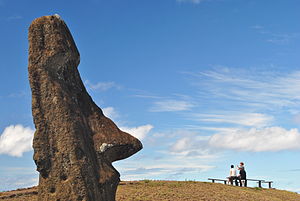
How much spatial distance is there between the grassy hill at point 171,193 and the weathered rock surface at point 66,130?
24.7 feet

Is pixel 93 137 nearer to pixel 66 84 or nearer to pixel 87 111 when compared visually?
pixel 87 111

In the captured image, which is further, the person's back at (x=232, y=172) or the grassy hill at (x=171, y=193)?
the person's back at (x=232, y=172)

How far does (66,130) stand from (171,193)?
10669 millimetres

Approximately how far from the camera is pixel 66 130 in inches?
397

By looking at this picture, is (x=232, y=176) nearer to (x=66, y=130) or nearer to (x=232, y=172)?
(x=232, y=172)

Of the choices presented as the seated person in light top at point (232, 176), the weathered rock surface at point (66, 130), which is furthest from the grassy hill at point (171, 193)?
the weathered rock surface at point (66, 130)

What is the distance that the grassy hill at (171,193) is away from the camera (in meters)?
18.6

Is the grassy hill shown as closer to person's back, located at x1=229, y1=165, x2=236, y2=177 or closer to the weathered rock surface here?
person's back, located at x1=229, y1=165, x2=236, y2=177

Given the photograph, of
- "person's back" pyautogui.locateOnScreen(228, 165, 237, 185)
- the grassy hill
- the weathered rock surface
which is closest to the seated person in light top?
"person's back" pyautogui.locateOnScreen(228, 165, 237, 185)

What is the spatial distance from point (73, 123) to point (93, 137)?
78cm

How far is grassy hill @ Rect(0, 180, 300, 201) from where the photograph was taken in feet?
61.2

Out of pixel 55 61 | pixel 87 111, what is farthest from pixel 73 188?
pixel 55 61

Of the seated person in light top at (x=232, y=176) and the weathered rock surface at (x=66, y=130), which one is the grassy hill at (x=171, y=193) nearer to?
the seated person in light top at (x=232, y=176)

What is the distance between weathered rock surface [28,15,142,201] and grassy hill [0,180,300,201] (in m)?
7.53
